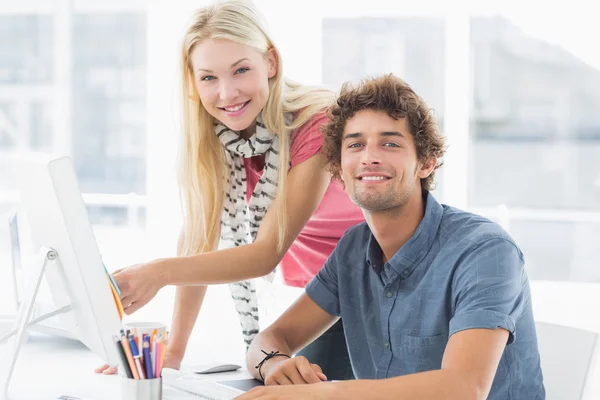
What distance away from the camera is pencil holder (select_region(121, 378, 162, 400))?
1.09 metres

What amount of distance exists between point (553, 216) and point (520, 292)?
3443mm

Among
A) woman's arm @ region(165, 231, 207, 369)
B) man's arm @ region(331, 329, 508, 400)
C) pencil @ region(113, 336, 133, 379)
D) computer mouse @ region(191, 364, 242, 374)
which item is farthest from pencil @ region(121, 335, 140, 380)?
woman's arm @ region(165, 231, 207, 369)

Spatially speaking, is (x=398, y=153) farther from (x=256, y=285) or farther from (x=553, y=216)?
(x=553, y=216)

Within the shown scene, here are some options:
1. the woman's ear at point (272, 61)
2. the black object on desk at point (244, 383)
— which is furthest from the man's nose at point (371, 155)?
the black object on desk at point (244, 383)

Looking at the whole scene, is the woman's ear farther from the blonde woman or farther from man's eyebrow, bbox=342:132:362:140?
man's eyebrow, bbox=342:132:362:140

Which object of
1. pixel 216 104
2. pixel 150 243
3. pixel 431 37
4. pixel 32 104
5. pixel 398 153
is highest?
pixel 431 37

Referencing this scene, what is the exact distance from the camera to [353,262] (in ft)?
5.26

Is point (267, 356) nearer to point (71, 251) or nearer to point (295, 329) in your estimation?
point (295, 329)

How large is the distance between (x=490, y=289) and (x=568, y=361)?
310mm

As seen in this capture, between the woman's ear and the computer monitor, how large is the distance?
24.4 inches

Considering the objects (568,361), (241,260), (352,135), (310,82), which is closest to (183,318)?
(241,260)

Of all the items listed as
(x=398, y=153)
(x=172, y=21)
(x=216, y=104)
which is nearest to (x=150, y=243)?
(x=172, y=21)

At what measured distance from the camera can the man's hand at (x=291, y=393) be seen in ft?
3.74

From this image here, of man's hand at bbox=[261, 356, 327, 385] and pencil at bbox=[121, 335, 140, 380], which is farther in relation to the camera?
man's hand at bbox=[261, 356, 327, 385]
